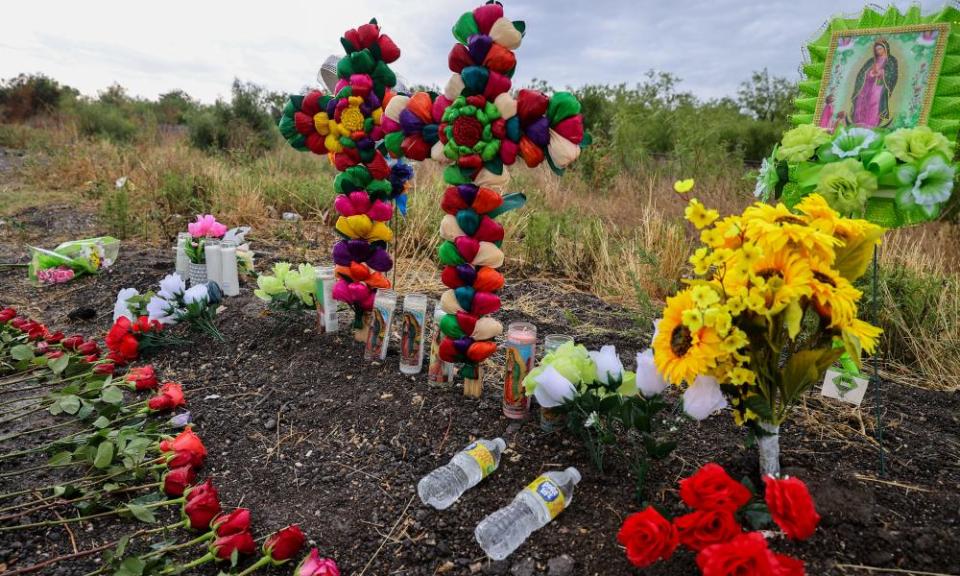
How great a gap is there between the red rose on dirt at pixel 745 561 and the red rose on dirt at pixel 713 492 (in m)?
0.11

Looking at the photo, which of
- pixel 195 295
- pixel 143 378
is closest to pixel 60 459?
pixel 143 378

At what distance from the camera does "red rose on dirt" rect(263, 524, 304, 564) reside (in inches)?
57.2

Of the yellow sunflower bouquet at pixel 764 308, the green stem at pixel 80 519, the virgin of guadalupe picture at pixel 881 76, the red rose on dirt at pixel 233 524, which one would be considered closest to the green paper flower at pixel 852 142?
the virgin of guadalupe picture at pixel 881 76

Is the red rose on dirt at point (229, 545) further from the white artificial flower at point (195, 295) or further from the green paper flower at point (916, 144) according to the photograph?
the green paper flower at point (916, 144)

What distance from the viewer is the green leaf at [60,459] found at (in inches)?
72.8

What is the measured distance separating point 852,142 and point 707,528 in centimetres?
122

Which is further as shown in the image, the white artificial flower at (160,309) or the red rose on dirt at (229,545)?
the white artificial flower at (160,309)

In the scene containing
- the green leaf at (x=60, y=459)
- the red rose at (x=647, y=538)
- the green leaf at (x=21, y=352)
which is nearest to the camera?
the red rose at (x=647, y=538)

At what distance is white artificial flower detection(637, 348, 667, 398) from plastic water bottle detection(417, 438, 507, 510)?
1.75ft

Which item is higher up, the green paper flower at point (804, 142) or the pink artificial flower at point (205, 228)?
the green paper flower at point (804, 142)

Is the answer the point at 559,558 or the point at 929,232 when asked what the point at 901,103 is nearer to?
the point at 559,558

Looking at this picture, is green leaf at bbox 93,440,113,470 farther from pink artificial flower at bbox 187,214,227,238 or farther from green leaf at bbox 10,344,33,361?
pink artificial flower at bbox 187,214,227,238

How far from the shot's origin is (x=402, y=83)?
8.47 ft

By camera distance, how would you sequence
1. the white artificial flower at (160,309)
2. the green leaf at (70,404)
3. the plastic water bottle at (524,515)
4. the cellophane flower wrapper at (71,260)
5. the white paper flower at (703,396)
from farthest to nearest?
1. the cellophane flower wrapper at (71,260)
2. the white artificial flower at (160,309)
3. the green leaf at (70,404)
4. the plastic water bottle at (524,515)
5. the white paper flower at (703,396)
